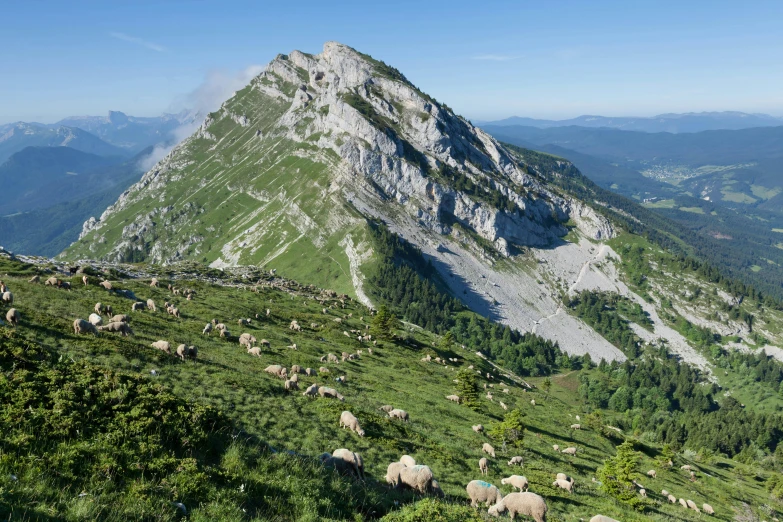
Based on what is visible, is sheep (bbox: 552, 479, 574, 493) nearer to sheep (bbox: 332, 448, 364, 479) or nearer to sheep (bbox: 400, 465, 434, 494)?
sheep (bbox: 400, 465, 434, 494)

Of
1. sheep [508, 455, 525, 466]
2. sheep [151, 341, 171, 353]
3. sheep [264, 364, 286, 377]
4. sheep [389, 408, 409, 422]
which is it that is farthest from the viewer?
sheep [389, 408, 409, 422]

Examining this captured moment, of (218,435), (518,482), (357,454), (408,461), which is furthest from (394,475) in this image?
(518,482)

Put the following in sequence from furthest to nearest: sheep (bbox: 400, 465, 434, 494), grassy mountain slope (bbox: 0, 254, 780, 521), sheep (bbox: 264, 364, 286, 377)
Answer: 1. sheep (bbox: 264, 364, 286, 377)
2. sheep (bbox: 400, 465, 434, 494)
3. grassy mountain slope (bbox: 0, 254, 780, 521)

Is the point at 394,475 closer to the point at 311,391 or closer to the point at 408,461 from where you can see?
the point at 408,461

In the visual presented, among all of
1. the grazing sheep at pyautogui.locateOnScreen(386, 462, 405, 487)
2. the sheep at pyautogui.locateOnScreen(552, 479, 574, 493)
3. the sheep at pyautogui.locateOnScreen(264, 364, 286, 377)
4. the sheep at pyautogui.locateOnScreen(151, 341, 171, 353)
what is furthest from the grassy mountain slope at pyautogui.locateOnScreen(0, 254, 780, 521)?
the sheep at pyautogui.locateOnScreen(264, 364, 286, 377)

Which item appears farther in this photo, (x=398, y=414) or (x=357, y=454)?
(x=398, y=414)

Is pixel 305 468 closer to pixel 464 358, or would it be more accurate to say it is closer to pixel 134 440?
pixel 134 440
